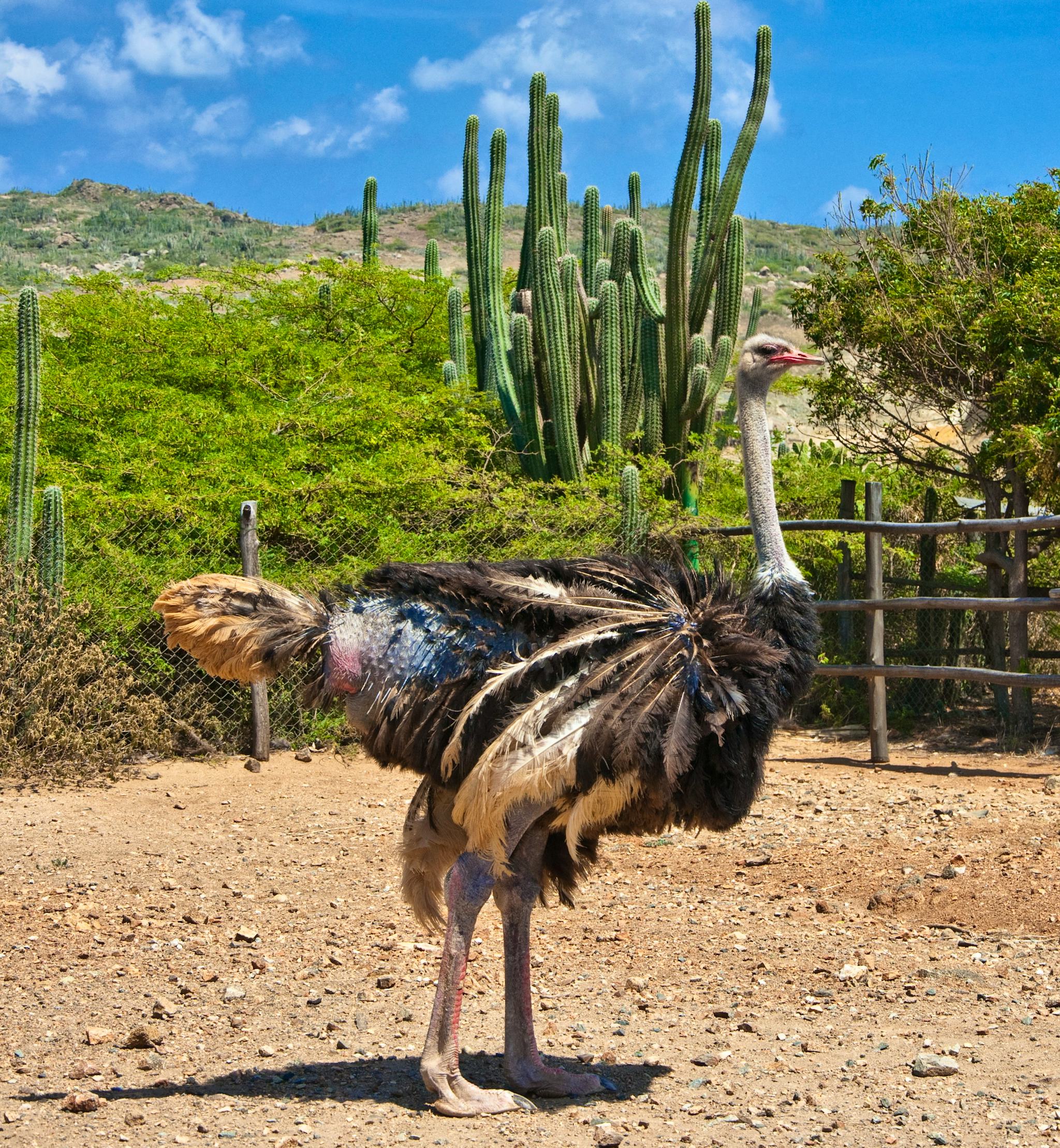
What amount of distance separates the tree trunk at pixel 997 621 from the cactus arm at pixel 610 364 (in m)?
3.00

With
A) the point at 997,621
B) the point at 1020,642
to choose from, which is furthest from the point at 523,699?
the point at 997,621

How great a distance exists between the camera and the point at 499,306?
1242 cm

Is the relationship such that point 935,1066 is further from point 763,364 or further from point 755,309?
point 755,309

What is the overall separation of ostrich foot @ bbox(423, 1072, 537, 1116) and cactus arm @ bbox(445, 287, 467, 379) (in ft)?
30.1

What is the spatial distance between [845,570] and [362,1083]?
698 centimetres

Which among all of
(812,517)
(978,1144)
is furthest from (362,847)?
(812,517)

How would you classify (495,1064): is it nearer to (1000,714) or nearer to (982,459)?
(1000,714)

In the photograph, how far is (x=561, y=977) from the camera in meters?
4.68

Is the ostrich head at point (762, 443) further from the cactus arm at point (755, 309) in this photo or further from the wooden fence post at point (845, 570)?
the cactus arm at point (755, 309)

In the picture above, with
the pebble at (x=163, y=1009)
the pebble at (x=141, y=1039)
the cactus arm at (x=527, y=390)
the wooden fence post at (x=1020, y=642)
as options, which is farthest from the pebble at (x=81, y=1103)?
the cactus arm at (x=527, y=390)

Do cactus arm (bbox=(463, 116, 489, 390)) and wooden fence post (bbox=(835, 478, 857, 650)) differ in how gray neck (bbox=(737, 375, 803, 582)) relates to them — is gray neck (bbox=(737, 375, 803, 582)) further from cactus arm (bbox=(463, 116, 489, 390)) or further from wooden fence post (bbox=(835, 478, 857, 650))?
cactus arm (bbox=(463, 116, 489, 390))

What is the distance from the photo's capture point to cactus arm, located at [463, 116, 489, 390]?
505 inches

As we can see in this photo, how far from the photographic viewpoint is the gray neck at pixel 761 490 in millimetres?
3992

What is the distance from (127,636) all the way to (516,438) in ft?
15.7
